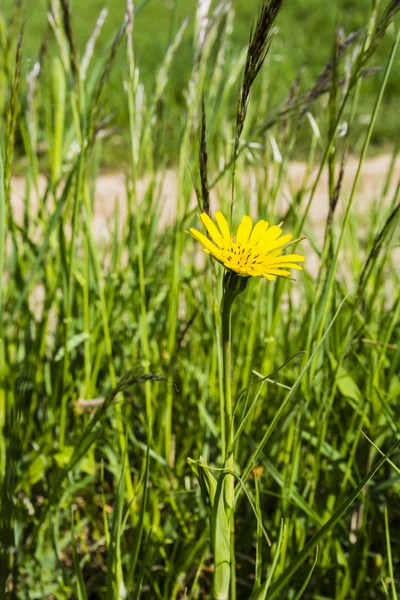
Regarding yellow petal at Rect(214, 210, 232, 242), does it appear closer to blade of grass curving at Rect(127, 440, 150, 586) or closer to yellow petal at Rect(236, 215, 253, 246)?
yellow petal at Rect(236, 215, 253, 246)

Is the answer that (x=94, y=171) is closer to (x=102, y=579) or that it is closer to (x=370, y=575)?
(x=102, y=579)

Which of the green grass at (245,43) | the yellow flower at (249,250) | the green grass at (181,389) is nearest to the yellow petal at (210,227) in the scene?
the yellow flower at (249,250)

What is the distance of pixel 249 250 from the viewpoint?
20.8 inches

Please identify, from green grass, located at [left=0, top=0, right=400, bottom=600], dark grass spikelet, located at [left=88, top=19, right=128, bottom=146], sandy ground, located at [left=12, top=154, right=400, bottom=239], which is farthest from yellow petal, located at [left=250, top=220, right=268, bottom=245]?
sandy ground, located at [left=12, top=154, right=400, bottom=239]

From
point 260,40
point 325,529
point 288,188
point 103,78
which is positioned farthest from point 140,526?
point 288,188

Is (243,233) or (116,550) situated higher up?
(243,233)

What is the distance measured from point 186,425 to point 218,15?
22.8 inches

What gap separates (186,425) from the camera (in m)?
1.05

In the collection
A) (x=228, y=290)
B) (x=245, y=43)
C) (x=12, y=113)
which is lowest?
(x=228, y=290)

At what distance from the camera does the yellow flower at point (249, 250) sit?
47 centimetres

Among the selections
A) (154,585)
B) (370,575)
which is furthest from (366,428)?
(154,585)

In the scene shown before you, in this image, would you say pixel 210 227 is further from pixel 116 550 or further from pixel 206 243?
pixel 116 550

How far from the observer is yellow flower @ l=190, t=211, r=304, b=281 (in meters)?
0.47

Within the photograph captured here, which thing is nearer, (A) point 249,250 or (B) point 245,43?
(A) point 249,250
